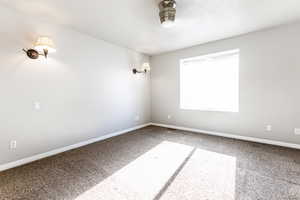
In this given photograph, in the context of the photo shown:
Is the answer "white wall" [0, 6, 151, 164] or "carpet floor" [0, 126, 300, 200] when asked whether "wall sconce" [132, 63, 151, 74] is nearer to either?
"white wall" [0, 6, 151, 164]

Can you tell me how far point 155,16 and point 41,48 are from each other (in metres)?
2.00

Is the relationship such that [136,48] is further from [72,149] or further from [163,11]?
[72,149]

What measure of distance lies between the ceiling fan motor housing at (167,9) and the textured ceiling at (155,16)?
0.44 ft

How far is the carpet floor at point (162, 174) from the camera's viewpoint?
64.0 inches

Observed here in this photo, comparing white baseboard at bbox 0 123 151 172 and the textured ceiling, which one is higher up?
the textured ceiling

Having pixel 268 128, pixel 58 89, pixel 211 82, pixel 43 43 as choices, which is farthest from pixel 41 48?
pixel 268 128

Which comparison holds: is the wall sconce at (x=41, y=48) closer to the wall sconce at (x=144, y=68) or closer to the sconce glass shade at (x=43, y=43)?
the sconce glass shade at (x=43, y=43)

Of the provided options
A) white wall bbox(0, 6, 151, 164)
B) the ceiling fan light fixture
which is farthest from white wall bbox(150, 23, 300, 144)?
white wall bbox(0, 6, 151, 164)

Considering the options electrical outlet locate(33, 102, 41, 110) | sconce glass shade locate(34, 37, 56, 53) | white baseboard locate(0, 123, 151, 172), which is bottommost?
white baseboard locate(0, 123, 151, 172)

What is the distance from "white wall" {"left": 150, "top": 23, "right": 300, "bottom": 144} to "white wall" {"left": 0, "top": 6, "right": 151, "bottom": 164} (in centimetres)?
239

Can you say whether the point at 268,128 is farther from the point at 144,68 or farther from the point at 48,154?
the point at 48,154

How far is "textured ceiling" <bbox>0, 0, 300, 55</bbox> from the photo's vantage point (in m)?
2.12

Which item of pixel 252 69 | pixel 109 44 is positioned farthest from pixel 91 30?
pixel 252 69

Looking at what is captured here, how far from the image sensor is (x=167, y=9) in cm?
205
